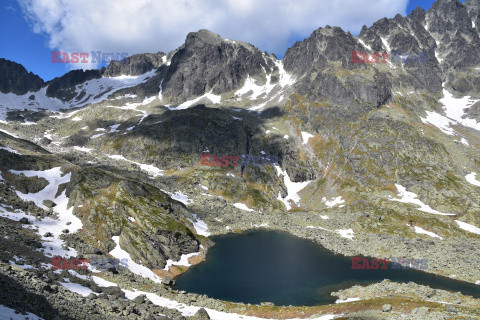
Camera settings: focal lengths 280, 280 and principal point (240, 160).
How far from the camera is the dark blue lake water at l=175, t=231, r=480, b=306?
198 feet

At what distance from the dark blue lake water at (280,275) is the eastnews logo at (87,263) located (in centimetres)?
Result: 1383

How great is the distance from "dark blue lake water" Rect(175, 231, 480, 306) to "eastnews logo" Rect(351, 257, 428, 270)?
7.25 feet

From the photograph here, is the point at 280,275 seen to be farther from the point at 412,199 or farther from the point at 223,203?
the point at 412,199

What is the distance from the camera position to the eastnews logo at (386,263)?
267ft

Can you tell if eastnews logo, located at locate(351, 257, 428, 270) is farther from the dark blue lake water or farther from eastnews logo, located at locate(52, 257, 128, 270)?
eastnews logo, located at locate(52, 257, 128, 270)

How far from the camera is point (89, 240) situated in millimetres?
66250

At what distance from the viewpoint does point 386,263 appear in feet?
278

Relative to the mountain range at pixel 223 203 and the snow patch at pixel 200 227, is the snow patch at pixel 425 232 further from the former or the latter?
the snow patch at pixel 200 227

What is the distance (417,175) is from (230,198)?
3947 inches

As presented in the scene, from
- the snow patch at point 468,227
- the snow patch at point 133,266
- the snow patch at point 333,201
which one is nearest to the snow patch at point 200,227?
the snow patch at point 133,266

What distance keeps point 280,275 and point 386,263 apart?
36.9 meters

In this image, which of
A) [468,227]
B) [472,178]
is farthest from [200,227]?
[472,178]

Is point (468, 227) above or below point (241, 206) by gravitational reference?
below

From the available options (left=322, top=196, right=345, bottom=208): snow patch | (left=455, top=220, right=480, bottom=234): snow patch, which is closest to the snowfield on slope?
(left=322, top=196, right=345, bottom=208): snow patch
